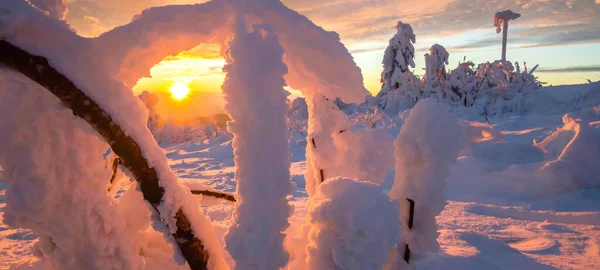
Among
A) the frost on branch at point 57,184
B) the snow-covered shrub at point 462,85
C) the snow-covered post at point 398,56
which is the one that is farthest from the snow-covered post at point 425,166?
the snow-covered post at point 398,56

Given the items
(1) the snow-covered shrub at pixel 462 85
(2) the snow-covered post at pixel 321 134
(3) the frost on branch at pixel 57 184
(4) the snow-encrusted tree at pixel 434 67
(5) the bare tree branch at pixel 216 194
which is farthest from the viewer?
(4) the snow-encrusted tree at pixel 434 67

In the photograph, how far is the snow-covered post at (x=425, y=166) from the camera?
1252 millimetres

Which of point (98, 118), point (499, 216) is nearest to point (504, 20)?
point (499, 216)

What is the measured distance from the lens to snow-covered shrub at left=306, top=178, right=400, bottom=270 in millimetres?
1078

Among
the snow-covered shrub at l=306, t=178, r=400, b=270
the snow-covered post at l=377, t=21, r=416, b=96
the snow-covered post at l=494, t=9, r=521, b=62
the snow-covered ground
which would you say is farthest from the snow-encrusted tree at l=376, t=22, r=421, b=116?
the snow-covered shrub at l=306, t=178, r=400, b=270

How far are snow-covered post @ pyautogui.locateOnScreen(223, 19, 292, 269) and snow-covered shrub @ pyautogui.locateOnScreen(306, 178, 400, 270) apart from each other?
18cm

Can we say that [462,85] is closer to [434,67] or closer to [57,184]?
[434,67]

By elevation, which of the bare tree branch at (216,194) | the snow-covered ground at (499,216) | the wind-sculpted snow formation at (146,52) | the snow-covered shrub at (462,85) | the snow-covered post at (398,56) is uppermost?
the snow-covered post at (398,56)

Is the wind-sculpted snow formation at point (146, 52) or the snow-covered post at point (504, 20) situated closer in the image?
the wind-sculpted snow formation at point (146, 52)

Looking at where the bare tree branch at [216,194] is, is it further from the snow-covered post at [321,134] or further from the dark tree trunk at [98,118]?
the dark tree trunk at [98,118]

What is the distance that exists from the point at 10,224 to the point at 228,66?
3.11 ft

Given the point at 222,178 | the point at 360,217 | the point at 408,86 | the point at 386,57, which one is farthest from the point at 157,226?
the point at 386,57

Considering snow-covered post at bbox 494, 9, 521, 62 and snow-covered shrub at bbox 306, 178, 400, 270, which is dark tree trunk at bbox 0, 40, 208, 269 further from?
snow-covered post at bbox 494, 9, 521, 62

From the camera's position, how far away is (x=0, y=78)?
116 centimetres
